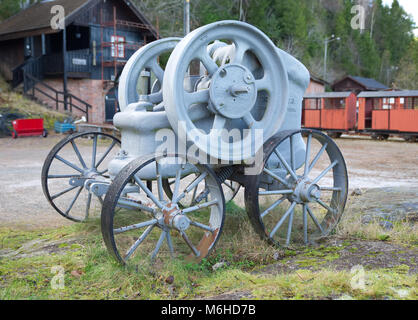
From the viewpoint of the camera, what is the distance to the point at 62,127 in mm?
19328

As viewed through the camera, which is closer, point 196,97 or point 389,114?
point 196,97

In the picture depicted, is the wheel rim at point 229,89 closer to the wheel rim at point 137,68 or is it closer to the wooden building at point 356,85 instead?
the wheel rim at point 137,68

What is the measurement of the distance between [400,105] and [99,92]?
15188mm

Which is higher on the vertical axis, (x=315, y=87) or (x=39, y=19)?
(x=39, y=19)

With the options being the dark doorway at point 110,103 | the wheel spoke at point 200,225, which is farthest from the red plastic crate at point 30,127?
the wheel spoke at point 200,225

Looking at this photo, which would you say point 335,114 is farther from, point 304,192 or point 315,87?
point 304,192

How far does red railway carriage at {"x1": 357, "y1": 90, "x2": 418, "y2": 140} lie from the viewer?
64.8ft

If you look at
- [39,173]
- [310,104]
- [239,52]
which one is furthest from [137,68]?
[310,104]

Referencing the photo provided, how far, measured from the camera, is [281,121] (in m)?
4.76

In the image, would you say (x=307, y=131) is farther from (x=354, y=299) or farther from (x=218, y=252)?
(x=354, y=299)

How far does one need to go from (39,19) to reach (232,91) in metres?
24.3

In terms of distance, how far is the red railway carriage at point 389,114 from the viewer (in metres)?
19.7

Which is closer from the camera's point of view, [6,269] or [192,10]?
[6,269]
